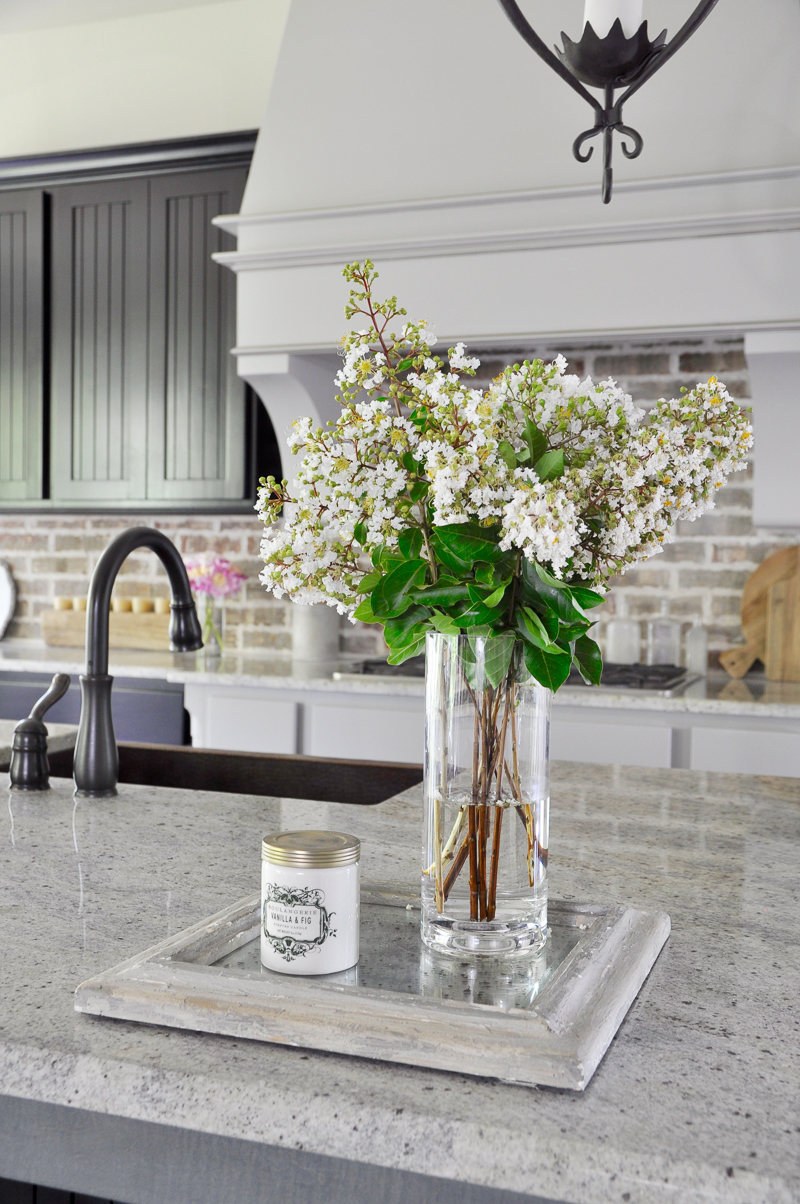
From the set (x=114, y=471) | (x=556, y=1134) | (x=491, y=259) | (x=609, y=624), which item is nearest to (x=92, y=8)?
(x=114, y=471)

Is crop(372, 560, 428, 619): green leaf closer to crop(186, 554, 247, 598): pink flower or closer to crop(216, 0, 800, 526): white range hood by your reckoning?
crop(216, 0, 800, 526): white range hood

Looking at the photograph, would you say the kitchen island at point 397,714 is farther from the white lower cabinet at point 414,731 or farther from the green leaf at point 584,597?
the green leaf at point 584,597

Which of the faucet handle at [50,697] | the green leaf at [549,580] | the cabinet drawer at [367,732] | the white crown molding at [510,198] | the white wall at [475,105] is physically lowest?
the cabinet drawer at [367,732]

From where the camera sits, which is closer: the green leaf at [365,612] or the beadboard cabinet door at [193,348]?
the green leaf at [365,612]

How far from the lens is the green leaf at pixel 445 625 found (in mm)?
824

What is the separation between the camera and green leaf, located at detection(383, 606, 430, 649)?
869mm

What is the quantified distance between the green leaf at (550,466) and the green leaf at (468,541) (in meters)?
0.06

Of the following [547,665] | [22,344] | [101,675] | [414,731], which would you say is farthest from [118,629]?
[547,665]

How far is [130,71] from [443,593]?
3.71m

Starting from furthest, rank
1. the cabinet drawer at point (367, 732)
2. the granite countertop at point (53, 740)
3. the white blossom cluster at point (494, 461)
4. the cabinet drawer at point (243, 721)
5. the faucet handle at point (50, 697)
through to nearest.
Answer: the cabinet drawer at point (243, 721) → the cabinet drawer at point (367, 732) → the granite countertop at point (53, 740) → the faucet handle at point (50, 697) → the white blossom cluster at point (494, 461)

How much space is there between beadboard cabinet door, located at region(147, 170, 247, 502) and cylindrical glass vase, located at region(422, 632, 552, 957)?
2632mm

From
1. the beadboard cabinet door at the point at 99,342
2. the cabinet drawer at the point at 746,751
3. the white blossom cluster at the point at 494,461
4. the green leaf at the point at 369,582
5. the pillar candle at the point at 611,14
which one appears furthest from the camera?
the beadboard cabinet door at the point at 99,342

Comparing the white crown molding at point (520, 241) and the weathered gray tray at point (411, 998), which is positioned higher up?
the white crown molding at point (520, 241)

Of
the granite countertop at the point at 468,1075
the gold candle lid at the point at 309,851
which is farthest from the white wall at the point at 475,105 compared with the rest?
the gold candle lid at the point at 309,851
